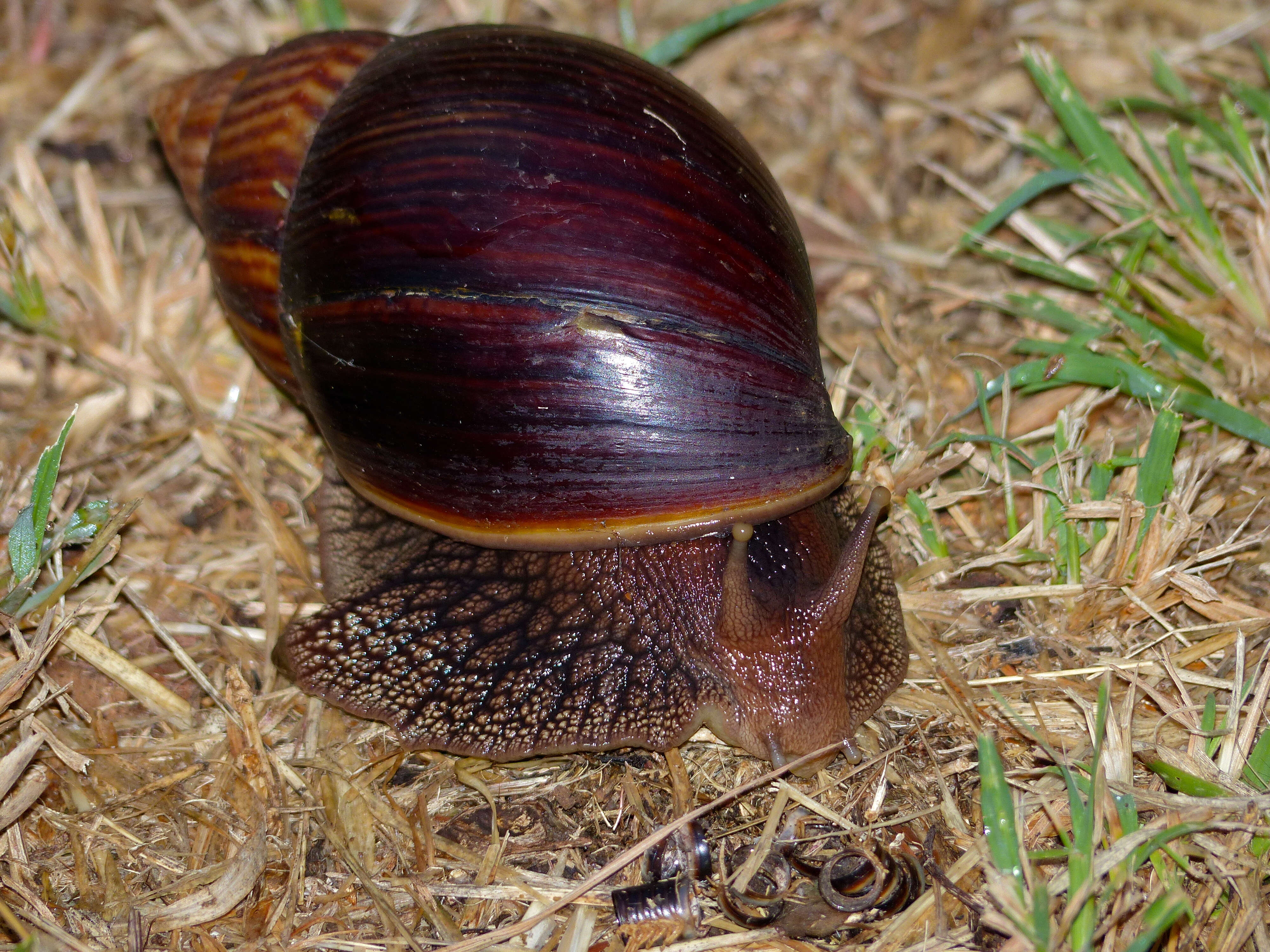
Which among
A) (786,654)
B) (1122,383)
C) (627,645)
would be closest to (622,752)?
(627,645)

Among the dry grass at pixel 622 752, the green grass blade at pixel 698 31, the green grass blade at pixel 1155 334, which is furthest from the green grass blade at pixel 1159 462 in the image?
the green grass blade at pixel 698 31

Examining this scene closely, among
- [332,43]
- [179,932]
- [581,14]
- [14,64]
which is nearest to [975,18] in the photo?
[581,14]

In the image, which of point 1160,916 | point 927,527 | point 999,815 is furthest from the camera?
point 927,527

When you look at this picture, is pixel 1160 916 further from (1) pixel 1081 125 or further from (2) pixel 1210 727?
(1) pixel 1081 125

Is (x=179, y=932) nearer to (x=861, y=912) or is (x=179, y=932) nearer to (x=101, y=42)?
(x=861, y=912)

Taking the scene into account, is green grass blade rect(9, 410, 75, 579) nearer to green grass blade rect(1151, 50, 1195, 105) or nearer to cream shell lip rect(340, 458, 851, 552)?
cream shell lip rect(340, 458, 851, 552)

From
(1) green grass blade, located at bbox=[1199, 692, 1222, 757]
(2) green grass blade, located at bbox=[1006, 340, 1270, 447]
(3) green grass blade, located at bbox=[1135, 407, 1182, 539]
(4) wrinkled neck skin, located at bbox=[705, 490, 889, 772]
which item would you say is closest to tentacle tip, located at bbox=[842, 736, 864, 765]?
(4) wrinkled neck skin, located at bbox=[705, 490, 889, 772]

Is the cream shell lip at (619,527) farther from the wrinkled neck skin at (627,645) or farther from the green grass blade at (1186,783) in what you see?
the green grass blade at (1186,783)

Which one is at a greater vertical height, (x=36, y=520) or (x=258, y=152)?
(x=258, y=152)
